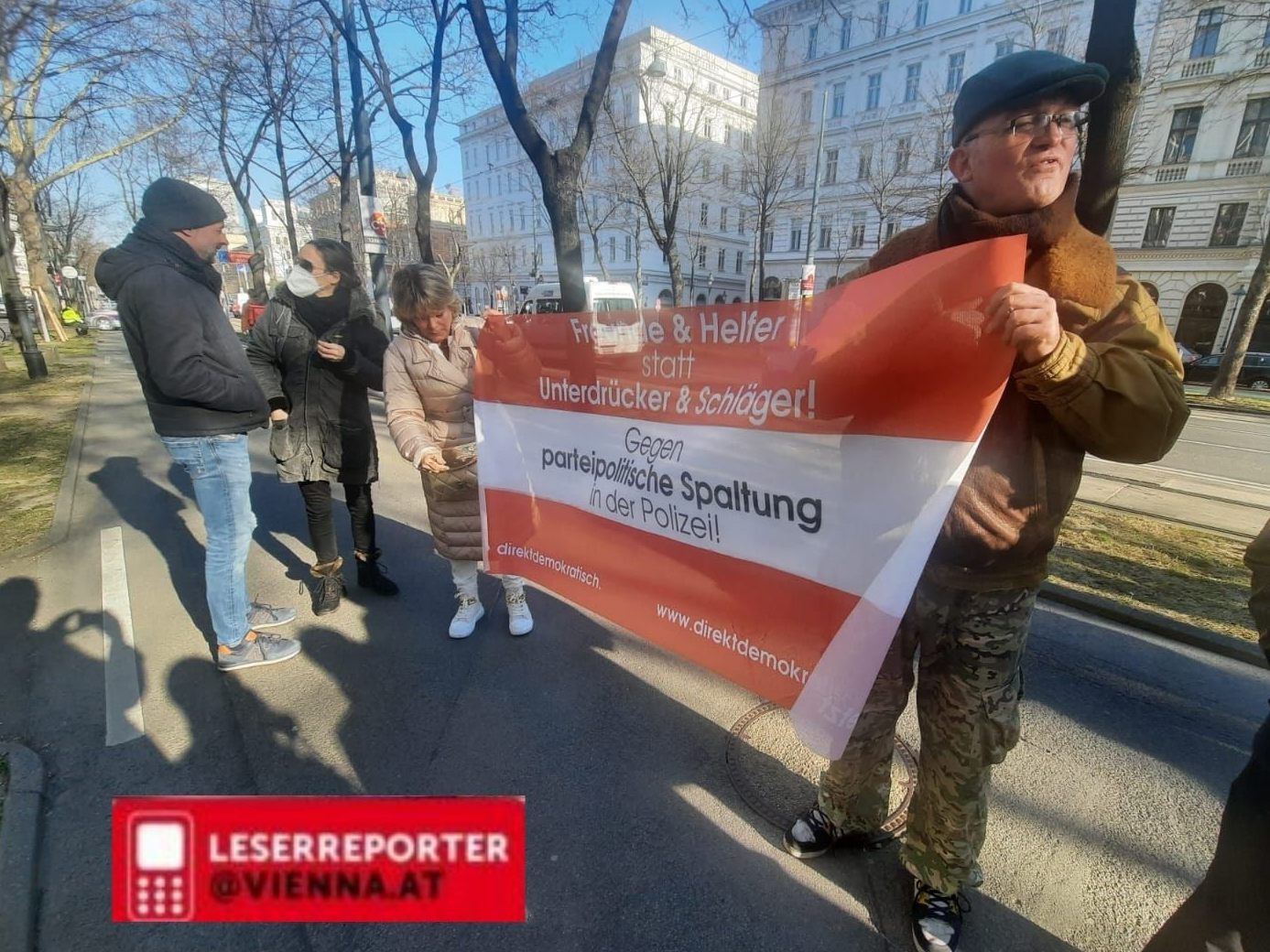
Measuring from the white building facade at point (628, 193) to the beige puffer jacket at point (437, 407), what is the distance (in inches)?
769

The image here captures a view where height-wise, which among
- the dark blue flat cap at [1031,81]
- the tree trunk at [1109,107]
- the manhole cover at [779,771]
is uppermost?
the tree trunk at [1109,107]

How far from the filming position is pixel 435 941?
71.3 inches

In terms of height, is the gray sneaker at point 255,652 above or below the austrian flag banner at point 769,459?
below

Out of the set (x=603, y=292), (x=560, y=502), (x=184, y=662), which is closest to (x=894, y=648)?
Result: (x=560, y=502)

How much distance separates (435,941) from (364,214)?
38.8 feet

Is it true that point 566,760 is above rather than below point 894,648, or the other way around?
below

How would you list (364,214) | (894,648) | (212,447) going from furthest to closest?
(364,214) < (212,447) < (894,648)

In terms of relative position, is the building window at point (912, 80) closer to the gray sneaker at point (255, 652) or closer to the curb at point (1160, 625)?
the curb at point (1160, 625)

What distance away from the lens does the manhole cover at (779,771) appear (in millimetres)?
2285

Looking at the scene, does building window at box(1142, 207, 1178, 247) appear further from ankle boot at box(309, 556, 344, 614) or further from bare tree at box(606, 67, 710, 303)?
ankle boot at box(309, 556, 344, 614)

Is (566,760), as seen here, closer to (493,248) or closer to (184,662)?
(184,662)

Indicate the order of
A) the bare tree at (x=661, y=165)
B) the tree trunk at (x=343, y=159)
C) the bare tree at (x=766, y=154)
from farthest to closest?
the bare tree at (x=766, y=154)
the bare tree at (x=661, y=165)
the tree trunk at (x=343, y=159)

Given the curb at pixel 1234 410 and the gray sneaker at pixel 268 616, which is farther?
the curb at pixel 1234 410

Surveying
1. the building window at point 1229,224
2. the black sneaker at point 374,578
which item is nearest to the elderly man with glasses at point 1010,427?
the black sneaker at point 374,578
